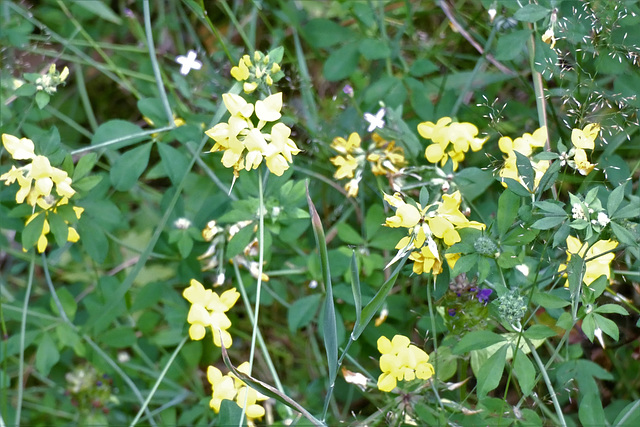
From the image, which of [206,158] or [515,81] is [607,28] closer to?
[515,81]

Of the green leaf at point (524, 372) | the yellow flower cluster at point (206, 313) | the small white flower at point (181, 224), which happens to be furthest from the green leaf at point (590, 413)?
the small white flower at point (181, 224)

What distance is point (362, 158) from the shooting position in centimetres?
207

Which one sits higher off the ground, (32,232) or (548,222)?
(548,222)

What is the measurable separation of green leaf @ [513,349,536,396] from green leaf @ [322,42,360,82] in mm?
1244

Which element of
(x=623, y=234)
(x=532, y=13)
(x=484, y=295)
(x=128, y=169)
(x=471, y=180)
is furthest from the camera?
(x=128, y=169)

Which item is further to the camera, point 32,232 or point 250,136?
point 32,232

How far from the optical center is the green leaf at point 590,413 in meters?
1.62

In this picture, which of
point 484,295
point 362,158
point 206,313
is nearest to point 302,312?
point 206,313

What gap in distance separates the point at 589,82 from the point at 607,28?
0.15m

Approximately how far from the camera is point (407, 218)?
58.1 inches

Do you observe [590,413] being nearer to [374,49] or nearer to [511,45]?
[511,45]

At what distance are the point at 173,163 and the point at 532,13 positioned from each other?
3.79ft

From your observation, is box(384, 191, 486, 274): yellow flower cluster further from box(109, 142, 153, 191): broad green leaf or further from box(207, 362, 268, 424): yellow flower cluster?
box(109, 142, 153, 191): broad green leaf

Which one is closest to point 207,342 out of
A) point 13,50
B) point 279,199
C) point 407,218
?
point 279,199
